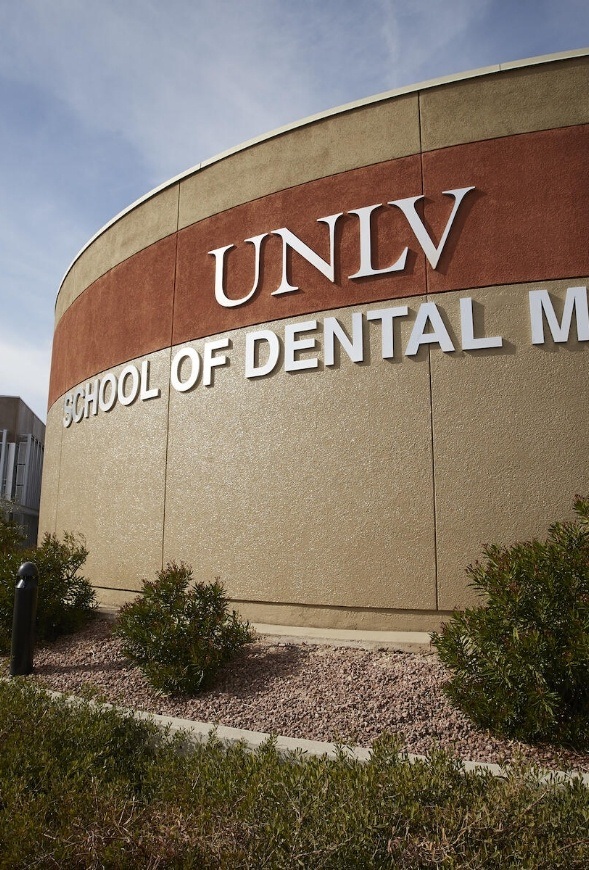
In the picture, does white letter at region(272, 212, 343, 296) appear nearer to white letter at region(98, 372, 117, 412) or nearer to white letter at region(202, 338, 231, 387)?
white letter at region(202, 338, 231, 387)

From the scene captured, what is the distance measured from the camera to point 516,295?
7004mm

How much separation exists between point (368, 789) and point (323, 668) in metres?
2.71

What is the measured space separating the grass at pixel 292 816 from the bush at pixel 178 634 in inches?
67.7

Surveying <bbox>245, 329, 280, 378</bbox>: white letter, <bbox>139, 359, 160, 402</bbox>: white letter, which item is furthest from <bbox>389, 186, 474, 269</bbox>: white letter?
<bbox>139, 359, 160, 402</bbox>: white letter

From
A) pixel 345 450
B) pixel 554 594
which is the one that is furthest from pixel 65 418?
pixel 554 594

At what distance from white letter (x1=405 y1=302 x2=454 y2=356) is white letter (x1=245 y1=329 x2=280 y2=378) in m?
1.61

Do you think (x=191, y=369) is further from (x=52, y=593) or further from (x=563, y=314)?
(x=563, y=314)

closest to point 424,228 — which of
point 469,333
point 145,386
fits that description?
point 469,333

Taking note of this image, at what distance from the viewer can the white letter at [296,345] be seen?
7.84 metres

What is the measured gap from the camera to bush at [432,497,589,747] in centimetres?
420

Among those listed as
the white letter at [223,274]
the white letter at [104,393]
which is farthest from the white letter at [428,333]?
the white letter at [104,393]

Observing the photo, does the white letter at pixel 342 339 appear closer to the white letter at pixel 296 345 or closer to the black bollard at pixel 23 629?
the white letter at pixel 296 345

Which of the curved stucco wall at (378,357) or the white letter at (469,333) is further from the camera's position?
the white letter at (469,333)

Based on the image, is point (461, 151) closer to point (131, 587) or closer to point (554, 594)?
point (554, 594)
